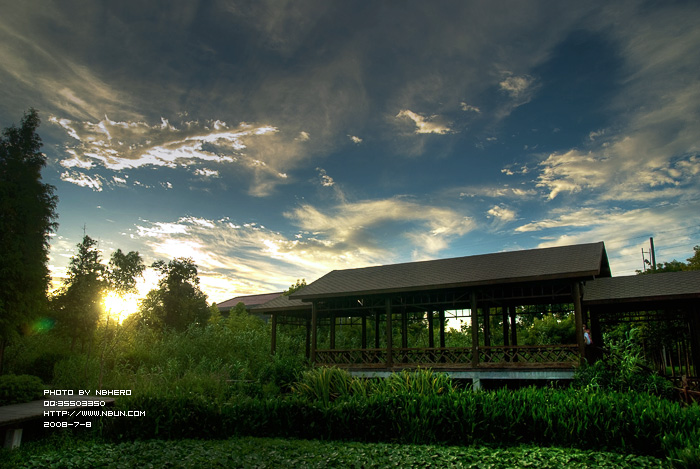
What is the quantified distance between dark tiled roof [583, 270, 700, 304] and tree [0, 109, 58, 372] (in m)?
21.9

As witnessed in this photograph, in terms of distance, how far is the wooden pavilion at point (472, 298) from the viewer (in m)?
15.0

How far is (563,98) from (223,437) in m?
14.3

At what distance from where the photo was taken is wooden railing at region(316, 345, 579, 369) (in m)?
14.9

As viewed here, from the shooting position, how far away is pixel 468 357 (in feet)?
55.2

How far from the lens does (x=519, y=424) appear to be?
30.1ft

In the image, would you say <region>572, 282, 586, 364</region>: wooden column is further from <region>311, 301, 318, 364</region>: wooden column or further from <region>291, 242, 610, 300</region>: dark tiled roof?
<region>311, 301, 318, 364</region>: wooden column

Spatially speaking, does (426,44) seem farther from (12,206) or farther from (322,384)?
(12,206)

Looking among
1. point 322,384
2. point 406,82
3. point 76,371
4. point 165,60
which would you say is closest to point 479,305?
point 322,384

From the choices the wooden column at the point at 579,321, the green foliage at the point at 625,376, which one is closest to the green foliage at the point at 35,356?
the wooden column at the point at 579,321

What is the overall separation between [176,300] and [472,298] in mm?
21361

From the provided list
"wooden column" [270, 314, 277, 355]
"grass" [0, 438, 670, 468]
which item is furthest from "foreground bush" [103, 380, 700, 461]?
"wooden column" [270, 314, 277, 355]

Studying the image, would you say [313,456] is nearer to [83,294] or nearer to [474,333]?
[474,333]

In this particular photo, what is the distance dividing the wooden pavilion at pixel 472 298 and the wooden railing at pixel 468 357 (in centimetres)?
3

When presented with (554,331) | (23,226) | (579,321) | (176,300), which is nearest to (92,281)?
(23,226)
